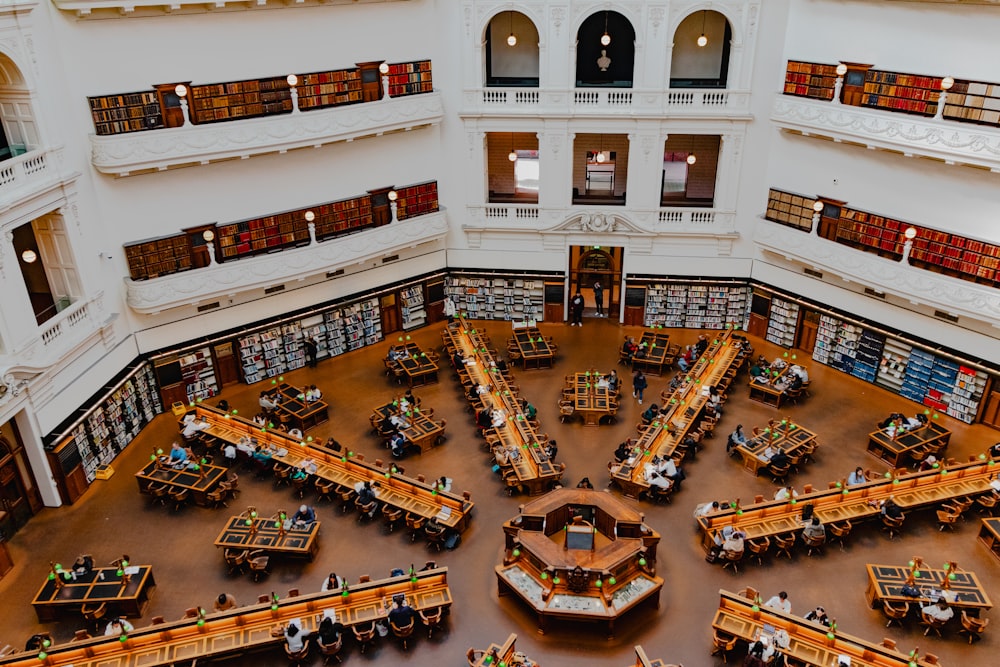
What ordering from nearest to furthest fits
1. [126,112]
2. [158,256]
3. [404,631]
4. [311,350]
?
[404,631]
[126,112]
[158,256]
[311,350]

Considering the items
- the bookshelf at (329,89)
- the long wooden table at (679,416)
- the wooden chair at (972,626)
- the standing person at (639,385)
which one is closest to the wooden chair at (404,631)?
the long wooden table at (679,416)

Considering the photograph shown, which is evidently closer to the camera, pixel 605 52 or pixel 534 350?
pixel 534 350

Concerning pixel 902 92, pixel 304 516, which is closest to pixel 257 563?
pixel 304 516

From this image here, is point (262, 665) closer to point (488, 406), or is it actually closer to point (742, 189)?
point (488, 406)

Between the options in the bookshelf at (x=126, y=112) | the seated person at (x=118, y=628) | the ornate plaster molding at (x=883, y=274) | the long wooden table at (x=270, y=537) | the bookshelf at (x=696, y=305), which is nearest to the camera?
the seated person at (x=118, y=628)

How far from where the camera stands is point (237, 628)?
48.7ft

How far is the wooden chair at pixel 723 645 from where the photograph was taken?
14.5 metres

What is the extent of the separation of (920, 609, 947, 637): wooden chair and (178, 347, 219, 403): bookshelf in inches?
786

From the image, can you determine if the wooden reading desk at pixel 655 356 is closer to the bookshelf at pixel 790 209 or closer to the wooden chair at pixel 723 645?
the bookshelf at pixel 790 209

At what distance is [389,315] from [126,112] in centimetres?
1065

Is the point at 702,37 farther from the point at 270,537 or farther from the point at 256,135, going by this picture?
the point at 270,537

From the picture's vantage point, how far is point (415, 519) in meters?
17.7

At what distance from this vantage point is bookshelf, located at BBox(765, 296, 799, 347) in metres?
25.3

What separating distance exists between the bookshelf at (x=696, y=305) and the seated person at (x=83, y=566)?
1885 centimetres
